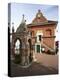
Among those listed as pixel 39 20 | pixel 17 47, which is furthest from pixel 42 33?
pixel 17 47

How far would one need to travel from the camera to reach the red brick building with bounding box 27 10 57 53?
218 centimetres

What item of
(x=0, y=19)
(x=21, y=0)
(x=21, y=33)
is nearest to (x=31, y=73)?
(x=21, y=33)

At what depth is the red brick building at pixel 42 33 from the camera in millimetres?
2178

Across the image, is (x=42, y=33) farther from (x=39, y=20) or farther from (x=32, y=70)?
(x=32, y=70)

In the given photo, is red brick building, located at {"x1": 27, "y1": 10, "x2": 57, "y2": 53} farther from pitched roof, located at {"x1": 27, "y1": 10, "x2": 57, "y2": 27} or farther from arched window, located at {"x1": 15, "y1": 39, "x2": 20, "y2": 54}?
arched window, located at {"x1": 15, "y1": 39, "x2": 20, "y2": 54}

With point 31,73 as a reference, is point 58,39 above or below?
above

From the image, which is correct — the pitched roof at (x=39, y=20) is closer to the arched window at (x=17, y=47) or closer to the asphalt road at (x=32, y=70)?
the arched window at (x=17, y=47)

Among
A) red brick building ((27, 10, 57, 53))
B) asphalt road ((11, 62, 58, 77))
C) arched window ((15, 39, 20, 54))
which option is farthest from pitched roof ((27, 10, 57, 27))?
asphalt road ((11, 62, 58, 77))

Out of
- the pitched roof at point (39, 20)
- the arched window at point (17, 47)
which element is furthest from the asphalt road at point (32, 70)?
the pitched roof at point (39, 20)

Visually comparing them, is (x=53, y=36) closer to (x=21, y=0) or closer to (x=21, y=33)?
(x=21, y=33)

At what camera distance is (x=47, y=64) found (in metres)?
2.22

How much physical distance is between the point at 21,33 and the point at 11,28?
13 cm

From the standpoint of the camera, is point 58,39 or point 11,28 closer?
point 11,28

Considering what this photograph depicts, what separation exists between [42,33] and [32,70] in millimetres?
432
